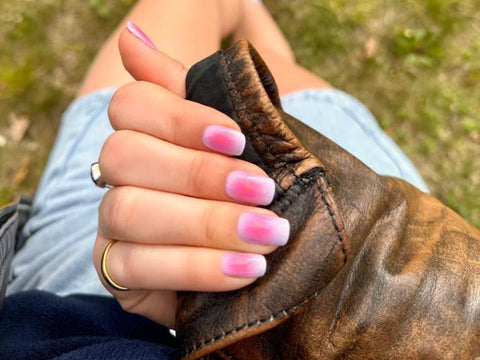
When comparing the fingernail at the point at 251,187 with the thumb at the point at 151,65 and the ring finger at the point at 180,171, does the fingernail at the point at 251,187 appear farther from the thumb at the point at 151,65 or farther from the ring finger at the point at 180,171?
the thumb at the point at 151,65

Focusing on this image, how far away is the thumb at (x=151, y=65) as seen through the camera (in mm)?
884

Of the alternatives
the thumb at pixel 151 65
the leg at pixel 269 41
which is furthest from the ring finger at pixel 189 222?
the leg at pixel 269 41

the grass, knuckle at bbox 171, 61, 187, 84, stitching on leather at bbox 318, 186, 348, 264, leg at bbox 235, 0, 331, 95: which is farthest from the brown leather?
the grass

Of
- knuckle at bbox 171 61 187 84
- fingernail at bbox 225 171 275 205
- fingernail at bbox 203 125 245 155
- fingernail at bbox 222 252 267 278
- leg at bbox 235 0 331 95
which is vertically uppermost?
knuckle at bbox 171 61 187 84

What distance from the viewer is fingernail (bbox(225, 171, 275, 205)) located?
768 millimetres

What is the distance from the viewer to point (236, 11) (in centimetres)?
200

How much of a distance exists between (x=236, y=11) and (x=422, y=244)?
1.45m

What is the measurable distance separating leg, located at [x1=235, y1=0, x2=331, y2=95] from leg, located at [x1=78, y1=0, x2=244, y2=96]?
0.26 metres

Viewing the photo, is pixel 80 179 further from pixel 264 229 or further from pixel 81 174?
pixel 264 229

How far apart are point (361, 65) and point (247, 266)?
5.83 feet

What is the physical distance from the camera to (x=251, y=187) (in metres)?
0.77

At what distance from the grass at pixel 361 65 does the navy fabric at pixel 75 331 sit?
122 cm

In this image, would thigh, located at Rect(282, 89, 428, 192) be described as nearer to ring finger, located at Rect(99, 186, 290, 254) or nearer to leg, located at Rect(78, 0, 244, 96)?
leg, located at Rect(78, 0, 244, 96)

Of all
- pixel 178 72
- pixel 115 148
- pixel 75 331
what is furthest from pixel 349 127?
pixel 75 331
